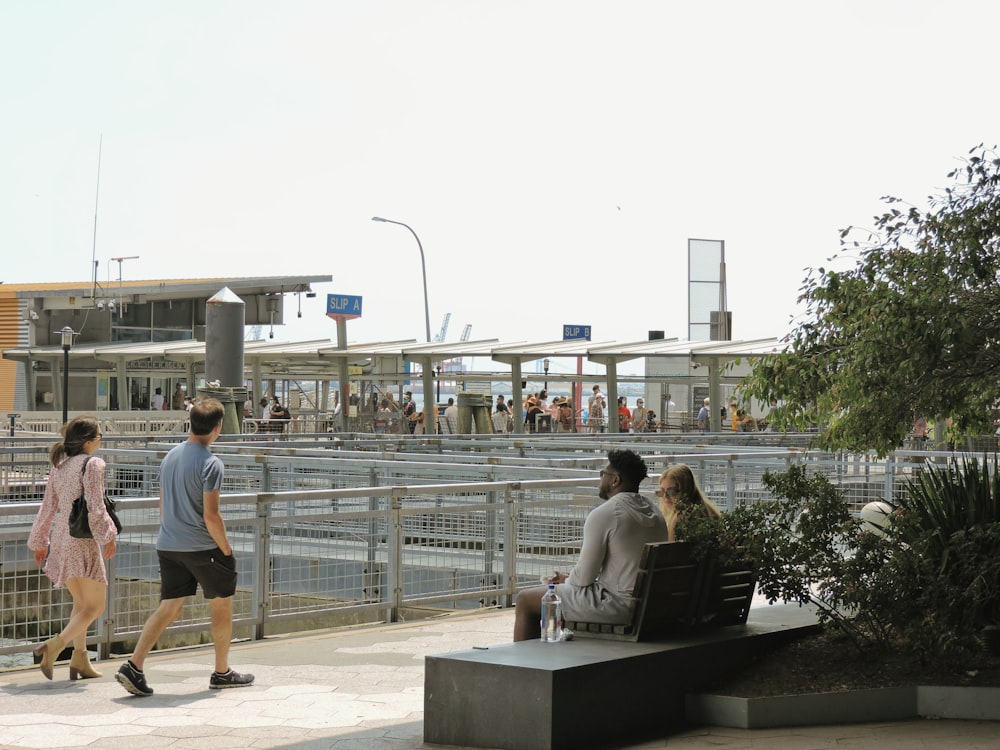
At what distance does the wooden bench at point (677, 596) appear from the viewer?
6488 millimetres

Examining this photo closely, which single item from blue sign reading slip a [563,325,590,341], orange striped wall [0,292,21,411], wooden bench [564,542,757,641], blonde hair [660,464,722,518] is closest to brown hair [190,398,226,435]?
wooden bench [564,542,757,641]

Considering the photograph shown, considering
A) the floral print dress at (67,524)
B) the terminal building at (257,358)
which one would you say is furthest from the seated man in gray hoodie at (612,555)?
the terminal building at (257,358)

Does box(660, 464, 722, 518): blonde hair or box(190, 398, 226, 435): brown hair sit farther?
box(190, 398, 226, 435): brown hair

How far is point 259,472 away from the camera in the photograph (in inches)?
→ 580

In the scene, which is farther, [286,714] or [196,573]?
[196,573]

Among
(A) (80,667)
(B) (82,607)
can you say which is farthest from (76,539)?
(A) (80,667)

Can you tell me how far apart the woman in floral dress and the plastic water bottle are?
2603 millimetres

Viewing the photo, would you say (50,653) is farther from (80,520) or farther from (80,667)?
(80,520)

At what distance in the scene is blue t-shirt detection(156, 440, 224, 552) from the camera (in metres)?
7.32

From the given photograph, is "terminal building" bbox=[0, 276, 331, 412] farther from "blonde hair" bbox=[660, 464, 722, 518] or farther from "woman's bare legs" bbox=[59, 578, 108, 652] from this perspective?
"blonde hair" bbox=[660, 464, 722, 518]

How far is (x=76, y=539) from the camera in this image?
7586 mm

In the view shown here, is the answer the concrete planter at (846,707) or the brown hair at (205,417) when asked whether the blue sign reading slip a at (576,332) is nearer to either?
the brown hair at (205,417)

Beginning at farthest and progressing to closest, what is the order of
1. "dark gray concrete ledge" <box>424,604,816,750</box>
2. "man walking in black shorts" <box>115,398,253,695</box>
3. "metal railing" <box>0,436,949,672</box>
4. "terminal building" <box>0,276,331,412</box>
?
"terminal building" <box>0,276,331,412</box> → "metal railing" <box>0,436,949,672</box> → "man walking in black shorts" <box>115,398,253,695</box> → "dark gray concrete ledge" <box>424,604,816,750</box>

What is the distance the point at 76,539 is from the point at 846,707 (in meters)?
4.30
